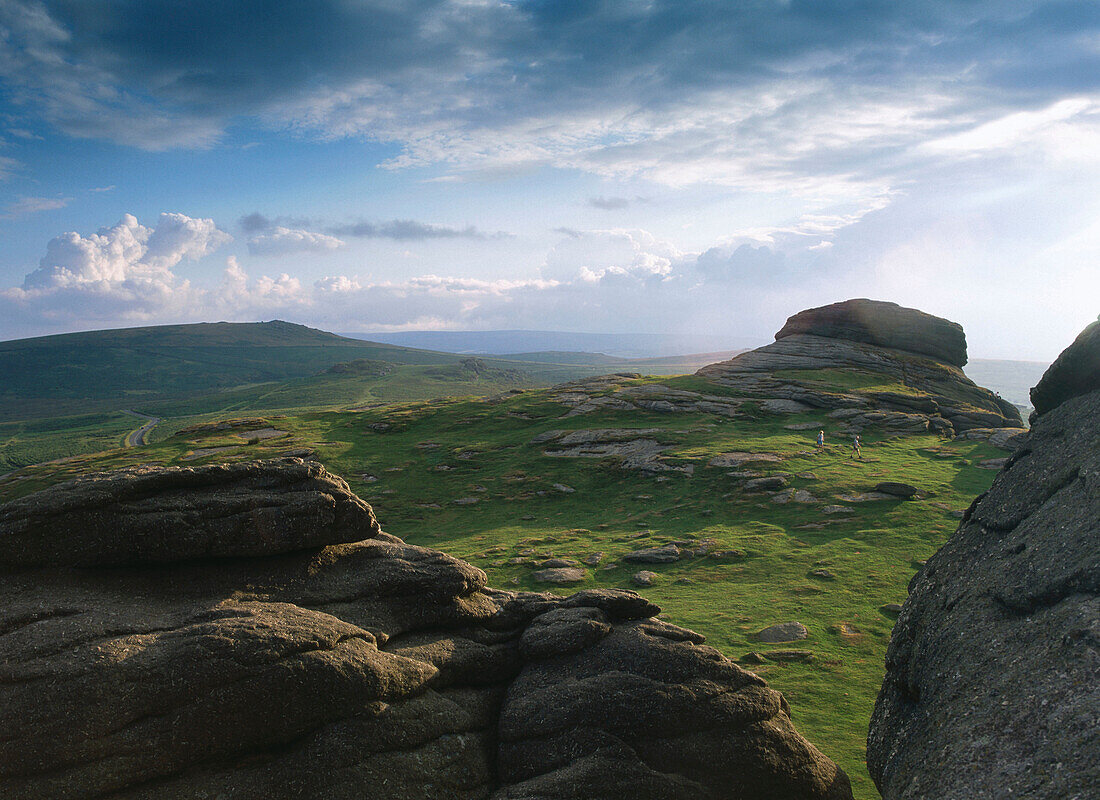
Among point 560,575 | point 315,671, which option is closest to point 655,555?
point 560,575

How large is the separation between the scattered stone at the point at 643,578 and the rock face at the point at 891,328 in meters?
97.2

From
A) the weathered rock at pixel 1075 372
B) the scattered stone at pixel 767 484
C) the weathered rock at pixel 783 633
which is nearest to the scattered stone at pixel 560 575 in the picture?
the weathered rock at pixel 783 633

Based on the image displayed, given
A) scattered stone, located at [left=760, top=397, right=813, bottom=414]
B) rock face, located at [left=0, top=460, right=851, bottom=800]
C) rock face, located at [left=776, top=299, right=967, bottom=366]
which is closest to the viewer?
rock face, located at [left=0, top=460, right=851, bottom=800]

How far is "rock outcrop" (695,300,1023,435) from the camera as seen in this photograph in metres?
79.8

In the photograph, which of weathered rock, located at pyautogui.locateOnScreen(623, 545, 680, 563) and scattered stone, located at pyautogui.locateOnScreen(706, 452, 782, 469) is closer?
weathered rock, located at pyautogui.locateOnScreen(623, 545, 680, 563)

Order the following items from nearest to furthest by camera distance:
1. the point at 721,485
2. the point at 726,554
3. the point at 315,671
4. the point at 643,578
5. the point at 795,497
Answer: the point at 315,671, the point at 643,578, the point at 726,554, the point at 795,497, the point at 721,485

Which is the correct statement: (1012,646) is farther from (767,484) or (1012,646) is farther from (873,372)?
(873,372)

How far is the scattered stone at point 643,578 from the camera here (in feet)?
120

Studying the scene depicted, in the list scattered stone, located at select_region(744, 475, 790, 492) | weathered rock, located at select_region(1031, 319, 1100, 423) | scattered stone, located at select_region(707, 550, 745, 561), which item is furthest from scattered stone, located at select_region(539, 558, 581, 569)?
weathered rock, located at select_region(1031, 319, 1100, 423)

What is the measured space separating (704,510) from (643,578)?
1504cm

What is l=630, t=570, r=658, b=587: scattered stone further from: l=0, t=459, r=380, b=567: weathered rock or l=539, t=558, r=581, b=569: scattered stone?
l=0, t=459, r=380, b=567: weathered rock

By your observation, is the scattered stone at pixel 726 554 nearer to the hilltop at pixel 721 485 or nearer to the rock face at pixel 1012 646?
the hilltop at pixel 721 485

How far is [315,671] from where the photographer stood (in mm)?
13820

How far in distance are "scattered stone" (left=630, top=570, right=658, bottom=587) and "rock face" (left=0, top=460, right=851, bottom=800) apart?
17440 millimetres
